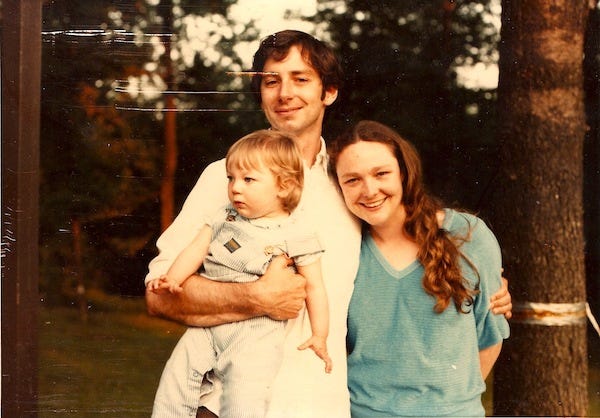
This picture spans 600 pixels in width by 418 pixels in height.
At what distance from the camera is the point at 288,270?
308cm

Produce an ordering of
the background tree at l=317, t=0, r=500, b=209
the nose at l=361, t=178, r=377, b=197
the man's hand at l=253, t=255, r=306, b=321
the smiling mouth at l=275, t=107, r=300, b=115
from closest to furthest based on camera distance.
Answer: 1. the man's hand at l=253, t=255, r=306, b=321
2. the nose at l=361, t=178, r=377, b=197
3. the smiling mouth at l=275, t=107, r=300, b=115
4. the background tree at l=317, t=0, r=500, b=209

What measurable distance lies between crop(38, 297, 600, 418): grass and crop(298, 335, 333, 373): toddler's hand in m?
0.75

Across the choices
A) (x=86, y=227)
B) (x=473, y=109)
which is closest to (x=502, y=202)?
(x=473, y=109)

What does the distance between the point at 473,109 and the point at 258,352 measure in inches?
57.9

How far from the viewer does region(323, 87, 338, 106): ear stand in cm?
327

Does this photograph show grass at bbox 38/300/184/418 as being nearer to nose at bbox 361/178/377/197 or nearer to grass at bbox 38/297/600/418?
grass at bbox 38/297/600/418

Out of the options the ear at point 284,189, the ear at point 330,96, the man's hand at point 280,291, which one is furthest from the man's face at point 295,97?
the man's hand at point 280,291

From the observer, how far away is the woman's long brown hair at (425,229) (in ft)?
10.3

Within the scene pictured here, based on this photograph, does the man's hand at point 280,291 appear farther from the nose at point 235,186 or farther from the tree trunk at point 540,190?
the tree trunk at point 540,190

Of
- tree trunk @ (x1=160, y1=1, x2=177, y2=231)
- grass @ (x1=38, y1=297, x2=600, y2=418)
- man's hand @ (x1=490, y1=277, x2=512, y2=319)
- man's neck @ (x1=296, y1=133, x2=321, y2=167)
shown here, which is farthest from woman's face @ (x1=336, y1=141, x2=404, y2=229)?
grass @ (x1=38, y1=297, x2=600, y2=418)

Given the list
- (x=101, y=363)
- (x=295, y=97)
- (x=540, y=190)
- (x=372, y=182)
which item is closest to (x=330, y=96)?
(x=295, y=97)

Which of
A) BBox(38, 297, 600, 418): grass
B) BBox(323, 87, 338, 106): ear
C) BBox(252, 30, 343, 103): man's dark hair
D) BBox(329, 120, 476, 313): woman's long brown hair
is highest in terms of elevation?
BBox(252, 30, 343, 103): man's dark hair

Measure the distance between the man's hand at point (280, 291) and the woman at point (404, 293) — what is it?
0.27 m

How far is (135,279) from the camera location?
11.1 feet
